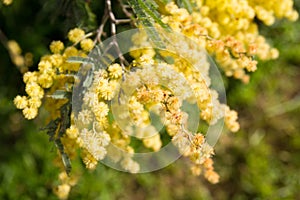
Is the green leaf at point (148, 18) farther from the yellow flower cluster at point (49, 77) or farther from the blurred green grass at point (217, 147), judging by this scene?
the blurred green grass at point (217, 147)

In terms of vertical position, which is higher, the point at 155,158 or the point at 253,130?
the point at 155,158

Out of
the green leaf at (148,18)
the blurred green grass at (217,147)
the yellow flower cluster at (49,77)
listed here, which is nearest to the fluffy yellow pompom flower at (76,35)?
the yellow flower cluster at (49,77)

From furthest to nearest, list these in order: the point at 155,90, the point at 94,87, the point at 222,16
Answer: the point at 222,16
the point at 94,87
the point at 155,90

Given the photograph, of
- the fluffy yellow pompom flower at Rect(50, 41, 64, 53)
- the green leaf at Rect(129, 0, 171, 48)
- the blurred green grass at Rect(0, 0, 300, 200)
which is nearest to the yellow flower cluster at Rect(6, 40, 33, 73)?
the blurred green grass at Rect(0, 0, 300, 200)

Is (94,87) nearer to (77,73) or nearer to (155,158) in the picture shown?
(77,73)

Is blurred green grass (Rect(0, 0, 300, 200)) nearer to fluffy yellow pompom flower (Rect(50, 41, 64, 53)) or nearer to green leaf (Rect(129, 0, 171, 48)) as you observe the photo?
fluffy yellow pompom flower (Rect(50, 41, 64, 53))

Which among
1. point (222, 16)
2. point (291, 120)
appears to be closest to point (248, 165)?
point (291, 120)
